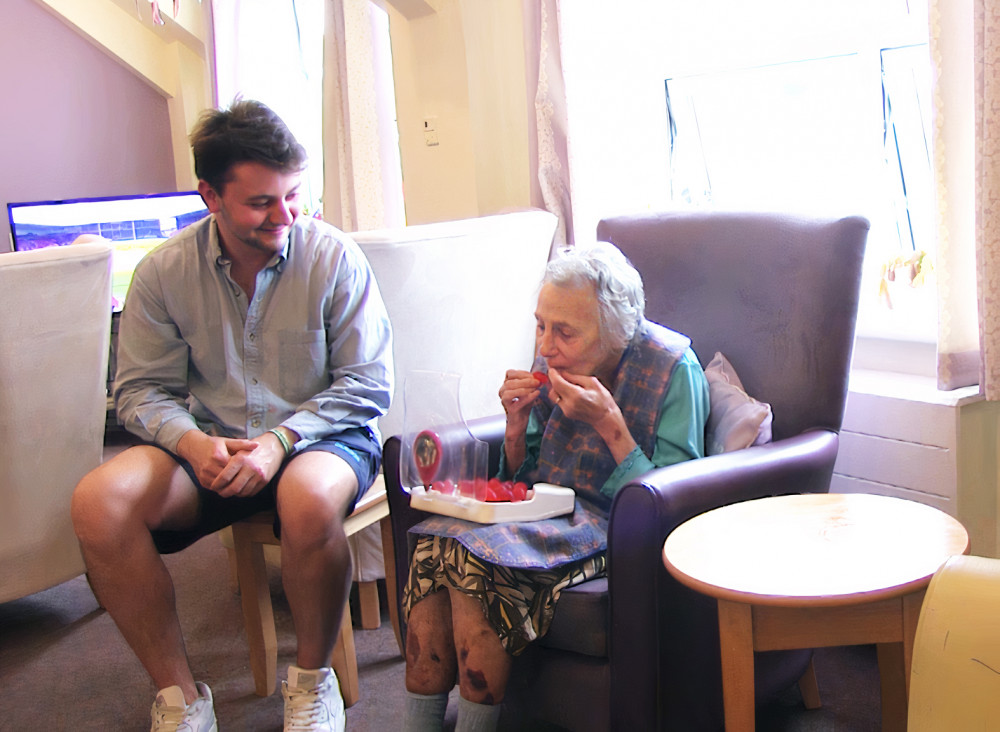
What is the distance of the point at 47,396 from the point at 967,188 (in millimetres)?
2032

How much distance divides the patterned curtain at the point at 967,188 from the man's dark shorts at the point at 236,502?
1197 mm

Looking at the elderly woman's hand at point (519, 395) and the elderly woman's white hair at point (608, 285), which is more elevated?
the elderly woman's white hair at point (608, 285)

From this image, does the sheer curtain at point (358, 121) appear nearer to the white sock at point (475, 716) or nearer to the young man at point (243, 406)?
the young man at point (243, 406)

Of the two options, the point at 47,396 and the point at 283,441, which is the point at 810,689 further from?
the point at 47,396

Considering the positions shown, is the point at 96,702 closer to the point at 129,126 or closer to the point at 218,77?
the point at 218,77

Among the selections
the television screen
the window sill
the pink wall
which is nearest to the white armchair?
the window sill

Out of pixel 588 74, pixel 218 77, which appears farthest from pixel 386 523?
pixel 218 77

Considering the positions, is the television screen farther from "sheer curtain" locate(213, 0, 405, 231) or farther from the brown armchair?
the brown armchair

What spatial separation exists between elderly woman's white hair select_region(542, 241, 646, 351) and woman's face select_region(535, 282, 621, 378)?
1 cm

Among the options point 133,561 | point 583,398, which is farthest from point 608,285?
point 133,561

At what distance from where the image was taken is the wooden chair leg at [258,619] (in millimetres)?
2070

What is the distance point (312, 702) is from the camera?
180cm

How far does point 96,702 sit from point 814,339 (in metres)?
1.71

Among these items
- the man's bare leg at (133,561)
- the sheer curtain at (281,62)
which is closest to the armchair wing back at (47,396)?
the man's bare leg at (133,561)
